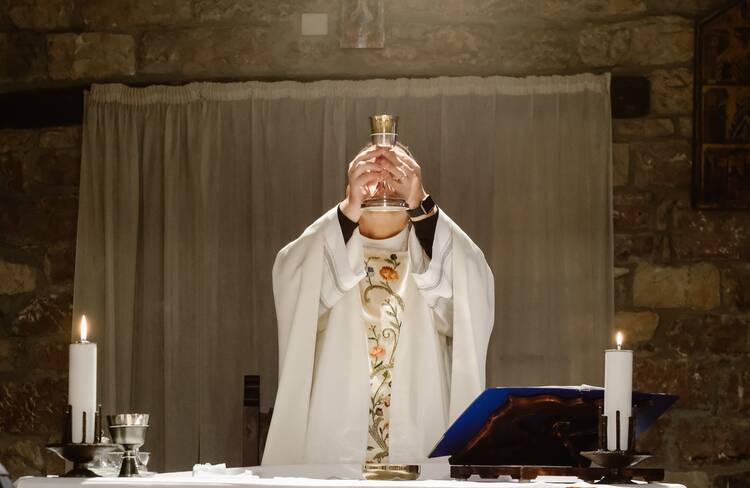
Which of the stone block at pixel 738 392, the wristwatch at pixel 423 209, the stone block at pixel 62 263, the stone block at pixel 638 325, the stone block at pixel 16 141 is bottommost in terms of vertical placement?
the stone block at pixel 738 392

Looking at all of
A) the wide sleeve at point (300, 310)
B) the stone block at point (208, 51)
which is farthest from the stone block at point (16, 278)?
the wide sleeve at point (300, 310)

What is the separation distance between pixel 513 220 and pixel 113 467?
3.32 meters

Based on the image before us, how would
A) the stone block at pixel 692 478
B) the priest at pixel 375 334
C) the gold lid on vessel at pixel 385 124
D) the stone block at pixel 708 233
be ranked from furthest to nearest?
the stone block at pixel 708 233 < the stone block at pixel 692 478 < the priest at pixel 375 334 < the gold lid on vessel at pixel 385 124

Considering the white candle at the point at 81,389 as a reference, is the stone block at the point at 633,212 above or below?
above

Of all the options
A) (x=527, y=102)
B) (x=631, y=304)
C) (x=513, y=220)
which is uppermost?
(x=527, y=102)

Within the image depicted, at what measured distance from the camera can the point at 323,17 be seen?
591 centimetres

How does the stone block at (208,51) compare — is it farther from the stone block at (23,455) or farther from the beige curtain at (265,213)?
the stone block at (23,455)

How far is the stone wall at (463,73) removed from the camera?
5695 mm

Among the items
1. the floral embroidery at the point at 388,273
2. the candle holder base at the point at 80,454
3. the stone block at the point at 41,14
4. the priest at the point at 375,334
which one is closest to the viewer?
the candle holder base at the point at 80,454

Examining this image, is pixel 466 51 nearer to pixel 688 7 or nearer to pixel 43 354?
pixel 688 7

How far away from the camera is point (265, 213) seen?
231 inches

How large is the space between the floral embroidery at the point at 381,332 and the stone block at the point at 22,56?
2675mm

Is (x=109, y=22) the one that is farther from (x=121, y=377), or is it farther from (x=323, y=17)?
(x=121, y=377)

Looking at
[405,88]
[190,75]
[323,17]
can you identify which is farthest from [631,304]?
[190,75]
